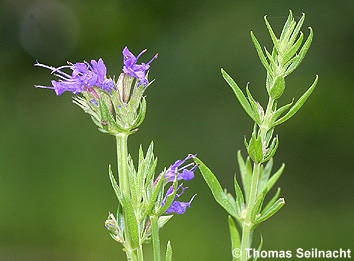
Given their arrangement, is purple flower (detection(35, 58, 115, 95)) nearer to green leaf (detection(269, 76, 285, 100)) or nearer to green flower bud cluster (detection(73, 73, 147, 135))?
green flower bud cluster (detection(73, 73, 147, 135))

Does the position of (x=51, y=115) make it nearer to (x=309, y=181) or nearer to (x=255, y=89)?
(x=255, y=89)

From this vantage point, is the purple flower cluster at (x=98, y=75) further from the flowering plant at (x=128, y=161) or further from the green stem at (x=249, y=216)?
the green stem at (x=249, y=216)

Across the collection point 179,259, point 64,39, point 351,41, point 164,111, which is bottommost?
point 179,259

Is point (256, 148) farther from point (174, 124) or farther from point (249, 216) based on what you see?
point (174, 124)

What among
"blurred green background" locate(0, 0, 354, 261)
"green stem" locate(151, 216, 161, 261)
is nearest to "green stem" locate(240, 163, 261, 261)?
"green stem" locate(151, 216, 161, 261)

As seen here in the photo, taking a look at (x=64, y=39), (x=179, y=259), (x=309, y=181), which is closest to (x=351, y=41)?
(x=309, y=181)

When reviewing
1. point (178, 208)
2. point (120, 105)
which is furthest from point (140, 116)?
point (178, 208)
